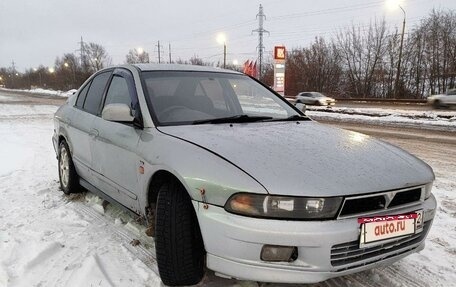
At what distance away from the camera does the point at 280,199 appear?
2045 millimetres

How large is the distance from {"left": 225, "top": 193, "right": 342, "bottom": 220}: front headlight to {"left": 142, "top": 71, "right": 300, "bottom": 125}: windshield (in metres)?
1.16

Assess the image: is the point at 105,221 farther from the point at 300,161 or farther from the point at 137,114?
the point at 300,161

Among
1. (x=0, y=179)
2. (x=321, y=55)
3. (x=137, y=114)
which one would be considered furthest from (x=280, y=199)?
(x=321, y=55)

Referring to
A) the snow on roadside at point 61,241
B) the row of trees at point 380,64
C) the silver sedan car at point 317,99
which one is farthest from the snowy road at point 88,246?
the row of trees at point 380,64

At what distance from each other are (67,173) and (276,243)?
10.9 ft

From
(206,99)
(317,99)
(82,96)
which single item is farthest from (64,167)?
(317,99)

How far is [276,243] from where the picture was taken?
2020 mm

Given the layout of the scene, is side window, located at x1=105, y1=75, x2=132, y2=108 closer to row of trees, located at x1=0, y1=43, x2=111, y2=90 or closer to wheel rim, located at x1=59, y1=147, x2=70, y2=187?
wheel rim, located at x1=59, y1=147, x2=70, y2=187

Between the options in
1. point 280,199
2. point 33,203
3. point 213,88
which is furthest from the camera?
point 33,203

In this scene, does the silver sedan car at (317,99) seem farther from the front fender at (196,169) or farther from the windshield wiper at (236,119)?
the front fender at (196,169)

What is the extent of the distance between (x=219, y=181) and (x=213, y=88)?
5.09ft

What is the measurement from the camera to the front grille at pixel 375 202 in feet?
6.82

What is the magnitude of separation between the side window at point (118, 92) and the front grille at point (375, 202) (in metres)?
1.98

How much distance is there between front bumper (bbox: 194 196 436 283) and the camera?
6.61 ft
